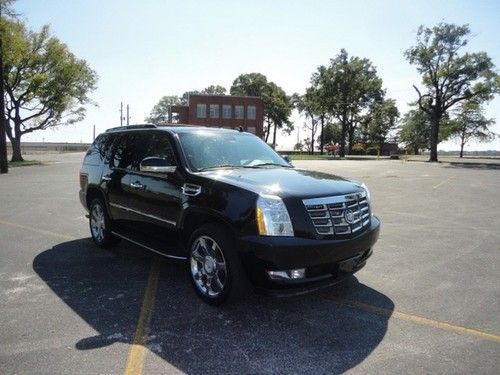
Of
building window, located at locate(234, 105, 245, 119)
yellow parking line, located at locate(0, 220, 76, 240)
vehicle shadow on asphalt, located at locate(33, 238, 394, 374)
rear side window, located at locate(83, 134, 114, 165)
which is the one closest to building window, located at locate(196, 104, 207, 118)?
building window, located at locate(234, 105, 245, 119)

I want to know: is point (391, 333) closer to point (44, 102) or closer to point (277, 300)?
point (277, 300)

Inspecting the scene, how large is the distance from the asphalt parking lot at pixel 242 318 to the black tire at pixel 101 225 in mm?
181

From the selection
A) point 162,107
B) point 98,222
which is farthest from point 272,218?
point 162,107

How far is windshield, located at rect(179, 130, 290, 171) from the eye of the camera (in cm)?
491

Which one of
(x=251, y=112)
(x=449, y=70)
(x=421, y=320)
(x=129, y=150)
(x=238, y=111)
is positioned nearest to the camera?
(x=421, y=320)

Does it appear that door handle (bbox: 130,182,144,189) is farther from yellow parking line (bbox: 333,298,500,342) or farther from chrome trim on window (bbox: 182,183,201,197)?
yellow parking line (bbox: 333,298,500,342)

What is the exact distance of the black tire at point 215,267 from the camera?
3.92m

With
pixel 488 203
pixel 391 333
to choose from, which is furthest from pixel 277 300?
pixel 488 203

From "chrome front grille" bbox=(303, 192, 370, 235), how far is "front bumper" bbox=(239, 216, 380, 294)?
0.13 meters

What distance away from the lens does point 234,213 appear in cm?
393

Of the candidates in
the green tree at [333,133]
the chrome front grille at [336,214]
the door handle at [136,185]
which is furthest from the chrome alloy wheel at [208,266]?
the green tree at [333,133]

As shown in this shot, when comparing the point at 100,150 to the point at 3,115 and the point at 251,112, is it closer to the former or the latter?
the point at 3,115

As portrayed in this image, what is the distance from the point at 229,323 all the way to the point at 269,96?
87329 millimetres

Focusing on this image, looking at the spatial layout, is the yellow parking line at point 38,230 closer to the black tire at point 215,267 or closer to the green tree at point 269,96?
the black tire at point 215,267
